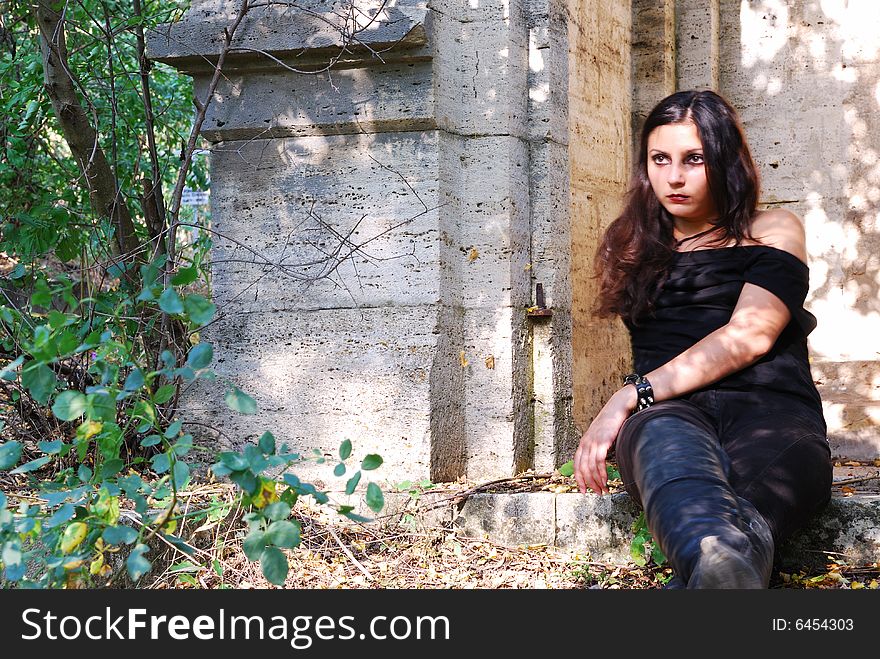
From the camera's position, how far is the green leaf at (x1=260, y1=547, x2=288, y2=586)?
2283 mm

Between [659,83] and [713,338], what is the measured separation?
228cm

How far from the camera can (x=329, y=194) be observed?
3.85m

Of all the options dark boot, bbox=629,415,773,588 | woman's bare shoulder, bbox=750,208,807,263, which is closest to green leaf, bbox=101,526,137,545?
dark boot, bbox=629,415,773,588

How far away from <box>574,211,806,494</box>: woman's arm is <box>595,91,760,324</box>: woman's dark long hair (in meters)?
0.27

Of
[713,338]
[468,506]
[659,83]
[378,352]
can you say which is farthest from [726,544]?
[659,83]

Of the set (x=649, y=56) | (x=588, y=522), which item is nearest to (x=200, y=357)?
(x=588, y=522)

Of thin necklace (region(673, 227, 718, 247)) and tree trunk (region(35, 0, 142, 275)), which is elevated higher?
tree trunk (region(35, 0, 142, 275))

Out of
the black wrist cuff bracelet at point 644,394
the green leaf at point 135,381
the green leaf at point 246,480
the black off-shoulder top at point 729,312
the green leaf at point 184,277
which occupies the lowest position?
the green leaf at point 246,480

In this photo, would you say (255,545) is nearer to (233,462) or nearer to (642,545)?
(233,462)

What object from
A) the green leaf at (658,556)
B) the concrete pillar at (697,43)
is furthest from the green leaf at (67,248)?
the concrete pillar at (697,43)

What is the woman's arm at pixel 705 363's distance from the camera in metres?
2.88

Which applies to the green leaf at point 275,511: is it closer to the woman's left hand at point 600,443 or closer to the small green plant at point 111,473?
the small green plant at point 111,473

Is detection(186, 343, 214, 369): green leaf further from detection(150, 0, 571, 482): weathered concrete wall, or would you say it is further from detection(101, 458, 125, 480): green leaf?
detection(150, 0, 571, 482): weathered concrete wall

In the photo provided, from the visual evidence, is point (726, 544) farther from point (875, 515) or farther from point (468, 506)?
point (468, 506)
